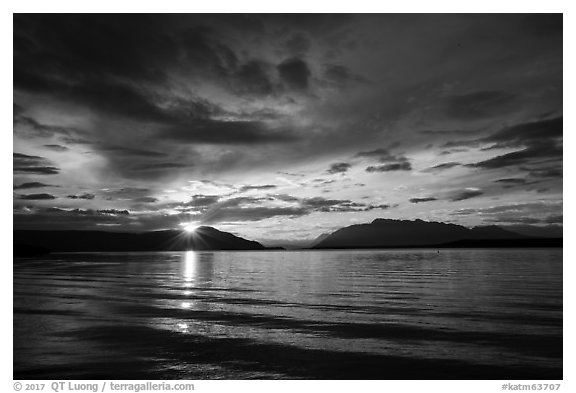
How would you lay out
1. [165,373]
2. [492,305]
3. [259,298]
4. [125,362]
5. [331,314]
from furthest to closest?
[259,298] → [492,305] → [331,314] → [125,362] → [165,373]

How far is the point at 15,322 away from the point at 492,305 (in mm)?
28748

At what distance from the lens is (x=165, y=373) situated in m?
14.2

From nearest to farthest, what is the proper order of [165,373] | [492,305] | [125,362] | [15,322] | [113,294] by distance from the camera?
[165,373] → [125,362] → [15,322] → [492,305] → [113,294]

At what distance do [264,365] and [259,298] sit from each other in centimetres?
1718

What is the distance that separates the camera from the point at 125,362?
1524 cm
